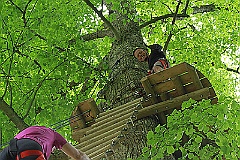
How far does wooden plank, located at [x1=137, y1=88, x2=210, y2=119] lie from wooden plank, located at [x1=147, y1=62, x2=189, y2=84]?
301mm

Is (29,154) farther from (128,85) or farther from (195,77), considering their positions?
(128,85)

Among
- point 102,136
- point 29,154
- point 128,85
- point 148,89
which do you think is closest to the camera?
point 29,154

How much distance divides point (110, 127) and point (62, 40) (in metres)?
2.62

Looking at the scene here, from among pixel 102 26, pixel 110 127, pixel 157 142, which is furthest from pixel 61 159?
pixel 102 26

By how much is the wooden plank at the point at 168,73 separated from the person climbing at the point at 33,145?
141 centimetres

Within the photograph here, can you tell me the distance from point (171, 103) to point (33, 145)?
2.09 metres

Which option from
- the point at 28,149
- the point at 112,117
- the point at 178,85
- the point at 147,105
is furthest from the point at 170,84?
the point at 28,149

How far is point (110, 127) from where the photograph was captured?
3635 mm

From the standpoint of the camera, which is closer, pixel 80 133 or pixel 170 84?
pixel 170 84

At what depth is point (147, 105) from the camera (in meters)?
4.13

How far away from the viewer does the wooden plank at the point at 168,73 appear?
370cm

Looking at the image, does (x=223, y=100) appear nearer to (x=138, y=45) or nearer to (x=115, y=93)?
(x=115, y=93)

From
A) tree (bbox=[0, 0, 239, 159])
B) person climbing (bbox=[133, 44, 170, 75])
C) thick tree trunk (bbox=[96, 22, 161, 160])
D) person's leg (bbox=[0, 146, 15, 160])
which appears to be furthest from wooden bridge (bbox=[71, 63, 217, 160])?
person's leg (bbox=[0, 146, 15, 160])

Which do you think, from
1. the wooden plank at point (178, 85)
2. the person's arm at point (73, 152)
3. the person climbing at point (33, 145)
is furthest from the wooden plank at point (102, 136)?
the wooden plank at point (178, 85)
